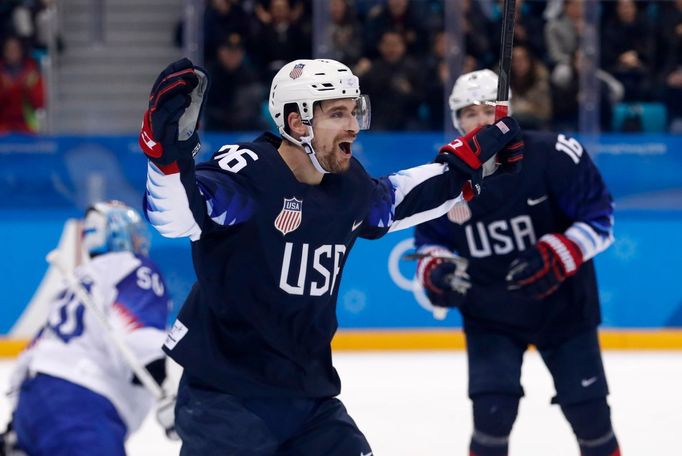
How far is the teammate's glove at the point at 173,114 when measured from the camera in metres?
2.28

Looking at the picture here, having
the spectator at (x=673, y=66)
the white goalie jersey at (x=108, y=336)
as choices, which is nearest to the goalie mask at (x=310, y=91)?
the white goalie jersey at (x=108, y=336)

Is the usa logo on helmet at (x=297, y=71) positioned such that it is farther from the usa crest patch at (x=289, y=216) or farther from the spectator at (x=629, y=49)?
the spectator at (x=629, y=49)

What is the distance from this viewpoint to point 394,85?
6973 millimetres

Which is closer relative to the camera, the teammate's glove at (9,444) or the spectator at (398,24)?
the teammate's glove at (9,444)

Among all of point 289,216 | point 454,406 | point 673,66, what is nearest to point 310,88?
point 289,216

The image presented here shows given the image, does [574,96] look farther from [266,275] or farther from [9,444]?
[266,275]

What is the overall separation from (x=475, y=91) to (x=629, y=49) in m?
3.61

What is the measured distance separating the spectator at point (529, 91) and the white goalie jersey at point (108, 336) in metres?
3.77

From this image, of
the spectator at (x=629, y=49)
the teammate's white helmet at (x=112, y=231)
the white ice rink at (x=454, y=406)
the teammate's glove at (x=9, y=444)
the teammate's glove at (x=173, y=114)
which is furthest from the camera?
the spectator at (x=629, y=49)

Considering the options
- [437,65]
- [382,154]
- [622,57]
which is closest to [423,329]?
[382,154]

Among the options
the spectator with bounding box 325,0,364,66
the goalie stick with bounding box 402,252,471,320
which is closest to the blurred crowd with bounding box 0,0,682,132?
the spectator with bounding box 325,0,364,66

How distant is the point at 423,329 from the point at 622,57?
189 cm

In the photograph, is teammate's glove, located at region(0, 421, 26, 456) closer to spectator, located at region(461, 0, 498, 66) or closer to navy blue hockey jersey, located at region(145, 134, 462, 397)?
navy blue hockey jersey, located at region(145, 134, 462, 397)

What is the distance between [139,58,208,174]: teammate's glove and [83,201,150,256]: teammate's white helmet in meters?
1.44
